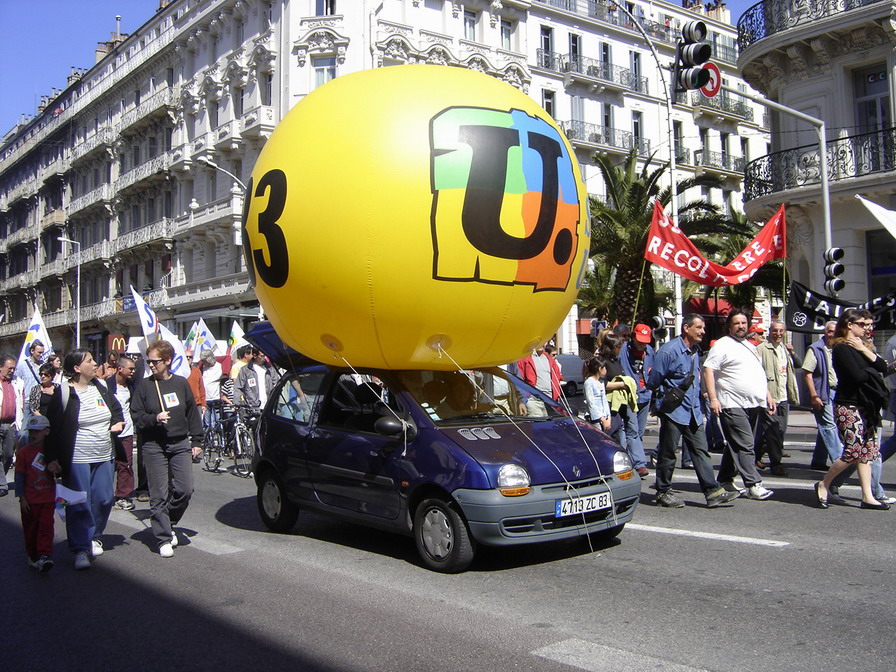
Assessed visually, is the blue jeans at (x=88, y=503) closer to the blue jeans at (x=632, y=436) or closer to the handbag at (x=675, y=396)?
the handbag at (x=675, y=396)

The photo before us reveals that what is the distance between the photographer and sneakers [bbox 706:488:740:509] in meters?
8.35

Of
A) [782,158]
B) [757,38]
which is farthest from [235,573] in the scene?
[757,38]

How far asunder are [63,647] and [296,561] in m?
2.10

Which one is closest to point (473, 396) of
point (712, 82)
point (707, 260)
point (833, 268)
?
point (712, 82)

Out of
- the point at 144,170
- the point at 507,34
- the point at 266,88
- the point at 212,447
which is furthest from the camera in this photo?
the point at 144,170

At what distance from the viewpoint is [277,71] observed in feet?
116

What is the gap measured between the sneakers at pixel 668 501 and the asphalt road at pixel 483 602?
1.80 feet

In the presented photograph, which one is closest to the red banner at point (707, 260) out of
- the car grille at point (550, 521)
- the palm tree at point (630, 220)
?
the palm tree at point (630, 220)

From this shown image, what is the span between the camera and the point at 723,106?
47000 millimetres

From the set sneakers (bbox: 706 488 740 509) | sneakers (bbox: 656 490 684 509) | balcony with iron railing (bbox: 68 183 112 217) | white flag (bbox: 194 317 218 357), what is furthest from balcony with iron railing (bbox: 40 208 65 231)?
sneakers (bbox: 706 488 740 509)

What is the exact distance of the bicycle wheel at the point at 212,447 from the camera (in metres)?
13.4

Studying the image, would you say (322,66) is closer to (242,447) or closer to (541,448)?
(242,447)

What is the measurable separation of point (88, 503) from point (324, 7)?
3183 cm

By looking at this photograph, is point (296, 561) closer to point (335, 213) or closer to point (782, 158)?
point (335, 213)
